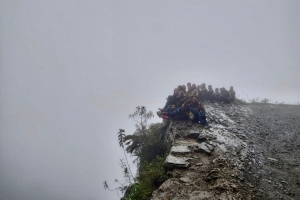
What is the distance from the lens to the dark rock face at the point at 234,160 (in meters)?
5.58

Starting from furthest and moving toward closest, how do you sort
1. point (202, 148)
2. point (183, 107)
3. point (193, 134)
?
point (183, 107)
point (193, 134)
point (202, 148)

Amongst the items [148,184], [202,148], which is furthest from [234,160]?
[148,184]

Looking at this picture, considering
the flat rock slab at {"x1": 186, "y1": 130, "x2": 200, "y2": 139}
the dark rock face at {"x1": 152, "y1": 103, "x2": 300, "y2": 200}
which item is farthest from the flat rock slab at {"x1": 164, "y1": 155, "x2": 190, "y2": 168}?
the flat rock slab at {"x1": 186, "y1": 130, "x2": 200, "y2": 139}

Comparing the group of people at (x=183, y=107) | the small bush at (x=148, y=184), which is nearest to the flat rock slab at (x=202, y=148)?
the small bush at (x=148, y=184)

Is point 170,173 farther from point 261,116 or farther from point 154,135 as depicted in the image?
A: point 261,116

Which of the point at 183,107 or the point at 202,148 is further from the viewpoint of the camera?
the point at 183,107

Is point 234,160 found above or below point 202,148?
below

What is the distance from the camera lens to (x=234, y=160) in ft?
22.9

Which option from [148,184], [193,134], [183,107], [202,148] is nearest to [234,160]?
[202,148]

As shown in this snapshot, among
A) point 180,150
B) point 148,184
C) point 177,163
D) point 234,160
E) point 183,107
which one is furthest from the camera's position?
point 183,107

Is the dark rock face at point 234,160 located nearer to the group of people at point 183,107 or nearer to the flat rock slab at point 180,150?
the flat rock slab at point 180,150

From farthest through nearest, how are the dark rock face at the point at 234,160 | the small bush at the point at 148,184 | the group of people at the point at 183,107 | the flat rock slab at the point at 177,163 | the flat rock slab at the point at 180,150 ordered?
the group of people at the point at 183,107
the flat rock slab at the point at 180,150
the flat rock slab at the point at 177,163
the small bush at the point at 148,184
the dark rock face at the point at 234,160

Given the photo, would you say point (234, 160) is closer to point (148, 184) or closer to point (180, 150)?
point (180, 150)

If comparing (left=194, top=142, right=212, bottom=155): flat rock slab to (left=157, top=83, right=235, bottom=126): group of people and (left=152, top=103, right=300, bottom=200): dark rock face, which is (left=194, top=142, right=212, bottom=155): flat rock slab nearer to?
(left=152, top=103, right=300, bottom=200): dark rock face
